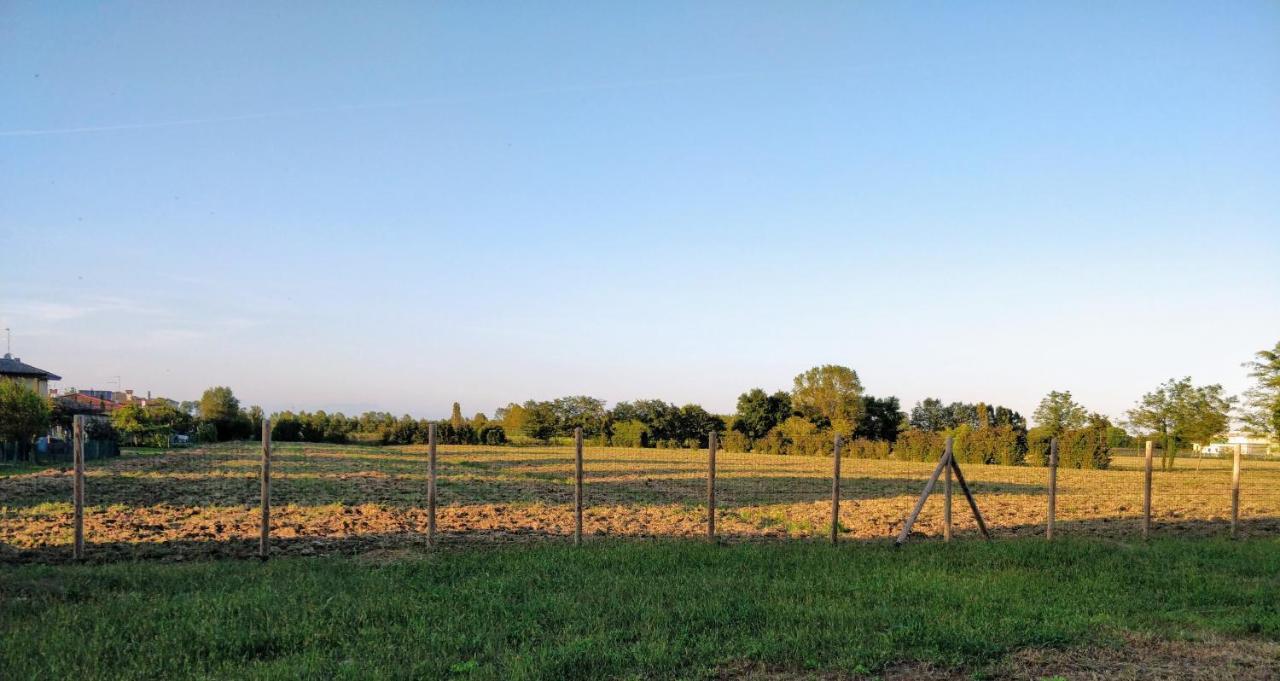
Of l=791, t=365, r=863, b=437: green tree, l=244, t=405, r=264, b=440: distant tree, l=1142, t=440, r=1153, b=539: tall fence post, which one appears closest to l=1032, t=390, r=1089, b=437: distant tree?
l=791, t=365, r=863, b=437: green tree

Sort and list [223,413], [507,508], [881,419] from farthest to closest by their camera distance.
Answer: [223,413] < [881,419] < [507,508]

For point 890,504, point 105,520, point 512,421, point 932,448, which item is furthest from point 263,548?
point 512,421

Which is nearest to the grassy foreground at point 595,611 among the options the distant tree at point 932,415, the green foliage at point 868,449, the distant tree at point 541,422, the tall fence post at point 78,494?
the tall fence post at point 78,494

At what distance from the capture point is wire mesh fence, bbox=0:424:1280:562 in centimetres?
1295

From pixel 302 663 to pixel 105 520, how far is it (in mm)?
11843

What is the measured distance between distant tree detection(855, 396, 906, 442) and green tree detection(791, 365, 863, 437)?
2111 millimetres

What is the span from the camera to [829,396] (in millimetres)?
87562

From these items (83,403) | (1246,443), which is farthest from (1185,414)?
(83,403)

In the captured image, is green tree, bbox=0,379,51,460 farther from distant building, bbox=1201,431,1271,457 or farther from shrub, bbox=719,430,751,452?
distant building, bbox=1201,431,1271,457

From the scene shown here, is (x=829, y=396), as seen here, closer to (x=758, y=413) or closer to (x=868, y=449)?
(x=758, y=413)

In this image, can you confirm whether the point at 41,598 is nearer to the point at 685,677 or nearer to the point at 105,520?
the point at 685,677

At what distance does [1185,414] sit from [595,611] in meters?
66.1

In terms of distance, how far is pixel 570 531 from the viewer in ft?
47.6

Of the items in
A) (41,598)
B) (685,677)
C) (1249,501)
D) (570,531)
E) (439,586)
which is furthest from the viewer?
(1249,501)
